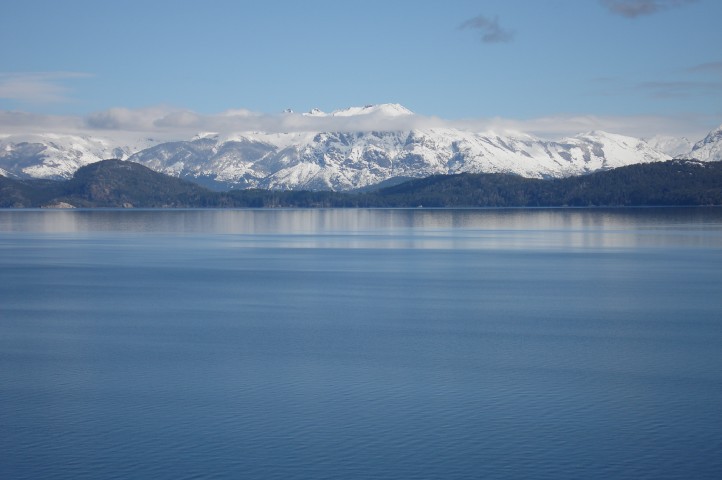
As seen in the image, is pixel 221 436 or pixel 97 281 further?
pixel 97 281

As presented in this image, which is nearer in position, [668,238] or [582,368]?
[582,368]

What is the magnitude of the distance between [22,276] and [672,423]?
2005 inches

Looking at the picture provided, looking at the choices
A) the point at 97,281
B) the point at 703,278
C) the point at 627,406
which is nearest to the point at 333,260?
the point at 97,281

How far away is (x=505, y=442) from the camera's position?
21547 mm

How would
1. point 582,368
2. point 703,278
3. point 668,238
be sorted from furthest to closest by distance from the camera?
point 668,238
point 703,278
point 582,368

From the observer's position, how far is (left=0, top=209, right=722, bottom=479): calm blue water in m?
20.5

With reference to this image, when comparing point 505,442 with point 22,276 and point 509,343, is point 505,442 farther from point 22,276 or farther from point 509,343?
point 22,276

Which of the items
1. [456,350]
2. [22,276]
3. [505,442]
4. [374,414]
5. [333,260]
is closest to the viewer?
[505,442]

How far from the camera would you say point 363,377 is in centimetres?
2817

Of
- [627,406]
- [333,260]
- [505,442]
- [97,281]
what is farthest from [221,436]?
[333,260]

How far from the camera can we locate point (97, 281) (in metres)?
59.5

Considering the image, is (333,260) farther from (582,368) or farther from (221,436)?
(221,436)

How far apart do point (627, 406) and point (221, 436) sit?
11189 millimetres

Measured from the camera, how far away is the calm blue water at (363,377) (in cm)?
2053
